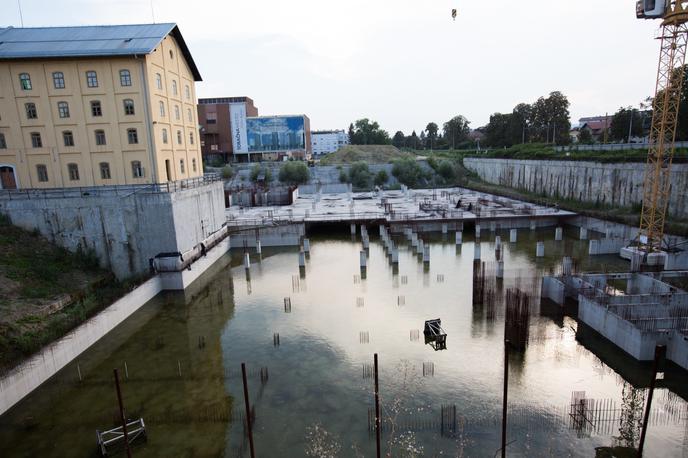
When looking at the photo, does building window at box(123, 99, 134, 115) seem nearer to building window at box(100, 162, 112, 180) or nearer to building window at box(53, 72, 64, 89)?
building window at box(100, 162, 112, 180)

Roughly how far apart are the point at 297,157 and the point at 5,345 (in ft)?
246

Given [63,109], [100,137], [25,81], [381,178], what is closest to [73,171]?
[100,137]

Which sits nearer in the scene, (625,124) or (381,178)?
(625,124)

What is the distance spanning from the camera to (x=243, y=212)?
149 ft

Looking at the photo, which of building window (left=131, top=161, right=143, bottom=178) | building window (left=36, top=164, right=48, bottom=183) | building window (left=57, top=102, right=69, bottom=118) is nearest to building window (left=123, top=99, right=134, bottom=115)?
building window (left=131, top=161, right=143, bottom=178)

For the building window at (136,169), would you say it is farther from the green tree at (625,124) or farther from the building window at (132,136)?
the green tree at (625,124)

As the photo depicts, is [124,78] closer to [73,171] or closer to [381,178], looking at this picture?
[73,171]

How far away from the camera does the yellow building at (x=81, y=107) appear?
25844mm

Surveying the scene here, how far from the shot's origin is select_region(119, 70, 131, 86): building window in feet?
85.6

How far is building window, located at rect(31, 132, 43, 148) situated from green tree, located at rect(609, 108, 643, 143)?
2561 inches

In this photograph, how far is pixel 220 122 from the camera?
250 ft

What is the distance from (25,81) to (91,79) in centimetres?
403

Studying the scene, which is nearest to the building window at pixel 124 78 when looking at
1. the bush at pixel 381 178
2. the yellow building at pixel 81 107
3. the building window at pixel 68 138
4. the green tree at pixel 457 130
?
the yellow building at pixel 81 107

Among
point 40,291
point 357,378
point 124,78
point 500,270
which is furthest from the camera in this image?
point 124,78
